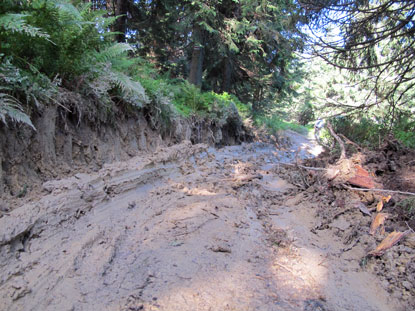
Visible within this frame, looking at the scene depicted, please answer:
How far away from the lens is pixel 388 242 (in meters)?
2.90

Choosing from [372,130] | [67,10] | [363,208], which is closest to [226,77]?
[372,130]

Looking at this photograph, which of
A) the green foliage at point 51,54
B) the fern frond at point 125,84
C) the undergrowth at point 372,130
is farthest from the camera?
the undergrowth at point 372,130

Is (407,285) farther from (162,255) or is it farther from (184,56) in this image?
(184,56)

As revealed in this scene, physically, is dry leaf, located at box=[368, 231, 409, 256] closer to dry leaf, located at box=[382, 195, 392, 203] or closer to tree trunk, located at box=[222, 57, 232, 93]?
dry leaf, located at box=[382, 195, 392, 203]

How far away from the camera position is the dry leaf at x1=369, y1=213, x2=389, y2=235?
3.28m


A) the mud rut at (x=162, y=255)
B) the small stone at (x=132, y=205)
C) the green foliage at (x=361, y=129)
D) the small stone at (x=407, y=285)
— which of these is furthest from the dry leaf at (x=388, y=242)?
the green foliage at (x=361, y=129)

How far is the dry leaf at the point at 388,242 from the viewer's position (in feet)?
9.32

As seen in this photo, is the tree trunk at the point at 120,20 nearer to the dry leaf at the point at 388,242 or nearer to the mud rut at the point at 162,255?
the mud rut at the point at 162,255

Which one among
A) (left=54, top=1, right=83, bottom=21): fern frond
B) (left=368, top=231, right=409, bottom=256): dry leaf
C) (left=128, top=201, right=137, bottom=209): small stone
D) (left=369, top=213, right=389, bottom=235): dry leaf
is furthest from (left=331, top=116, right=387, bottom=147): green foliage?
(left=54, top=1, right=83, bottom=21): fern frond

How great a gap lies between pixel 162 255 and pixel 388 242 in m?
2.35

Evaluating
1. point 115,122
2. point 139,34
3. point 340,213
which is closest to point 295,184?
point 340,213

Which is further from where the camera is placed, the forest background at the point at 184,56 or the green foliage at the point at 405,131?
the green foliage at the point at 405,131

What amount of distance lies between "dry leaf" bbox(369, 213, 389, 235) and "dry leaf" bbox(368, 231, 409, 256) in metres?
0.24

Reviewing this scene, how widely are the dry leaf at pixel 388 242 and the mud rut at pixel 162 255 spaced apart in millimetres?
228
